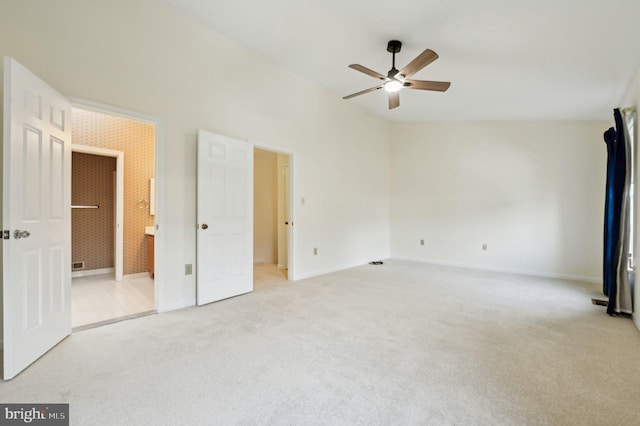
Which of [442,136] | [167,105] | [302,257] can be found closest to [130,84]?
[167,105]

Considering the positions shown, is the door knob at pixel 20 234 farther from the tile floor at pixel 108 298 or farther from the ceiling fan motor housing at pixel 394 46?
the ceiling fan motor housing at pixel 394 46

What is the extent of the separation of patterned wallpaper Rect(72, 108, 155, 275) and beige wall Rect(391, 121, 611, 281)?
4.99 metres

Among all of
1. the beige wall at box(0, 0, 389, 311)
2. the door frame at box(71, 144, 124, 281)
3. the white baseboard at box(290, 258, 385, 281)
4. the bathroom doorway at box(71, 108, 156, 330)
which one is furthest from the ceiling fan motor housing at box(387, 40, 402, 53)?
the door frame at box(71, 144, 124, 281)

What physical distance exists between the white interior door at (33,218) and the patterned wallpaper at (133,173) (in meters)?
2.32

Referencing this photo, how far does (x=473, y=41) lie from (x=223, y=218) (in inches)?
134

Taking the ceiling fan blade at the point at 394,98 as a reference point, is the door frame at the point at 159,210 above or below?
below

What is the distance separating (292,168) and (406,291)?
248cm

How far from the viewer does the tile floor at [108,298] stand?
3.04 m

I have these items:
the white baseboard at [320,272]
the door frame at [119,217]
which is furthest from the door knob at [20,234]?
the white baseboard at [320,272]

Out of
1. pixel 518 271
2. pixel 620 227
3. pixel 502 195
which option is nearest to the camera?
pixel 620 227

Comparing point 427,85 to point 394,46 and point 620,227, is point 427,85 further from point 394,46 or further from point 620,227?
point 620,227

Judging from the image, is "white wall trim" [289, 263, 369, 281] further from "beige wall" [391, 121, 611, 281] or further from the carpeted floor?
"beige wall" [391, 121, 611, 281]

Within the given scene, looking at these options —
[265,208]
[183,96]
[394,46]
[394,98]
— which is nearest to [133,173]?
[183,96]

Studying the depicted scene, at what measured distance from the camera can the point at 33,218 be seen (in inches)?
83.7
